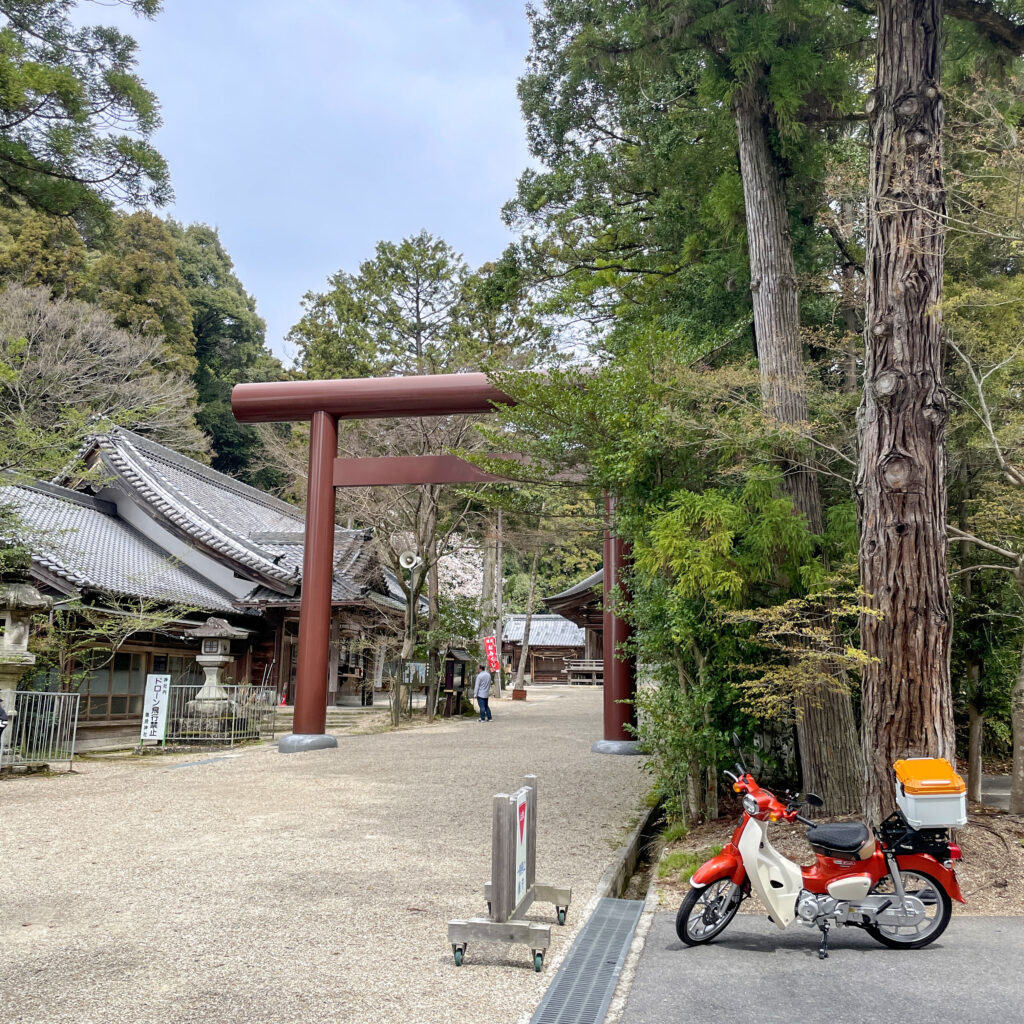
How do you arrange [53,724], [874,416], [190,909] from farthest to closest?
[53,724] < [874,416] < [190,909]

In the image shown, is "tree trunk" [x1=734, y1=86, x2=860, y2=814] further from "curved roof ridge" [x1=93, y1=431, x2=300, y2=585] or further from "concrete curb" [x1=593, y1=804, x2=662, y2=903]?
"curved roof ridge" [x1=93, y1=431, x2=300, y2=585]

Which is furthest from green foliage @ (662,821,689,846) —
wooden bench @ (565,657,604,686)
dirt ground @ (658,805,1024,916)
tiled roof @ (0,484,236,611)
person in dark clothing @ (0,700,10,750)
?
wooden bench @ (565,657,604,686)

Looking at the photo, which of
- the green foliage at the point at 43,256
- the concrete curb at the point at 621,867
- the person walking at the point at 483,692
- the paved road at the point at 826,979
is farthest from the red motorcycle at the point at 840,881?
the green foliage at the point at 43,256

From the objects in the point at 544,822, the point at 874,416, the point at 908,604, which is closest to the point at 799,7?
the point at 874,416

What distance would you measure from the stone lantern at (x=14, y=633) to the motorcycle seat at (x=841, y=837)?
336 inches

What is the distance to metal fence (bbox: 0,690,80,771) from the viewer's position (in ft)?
30.7

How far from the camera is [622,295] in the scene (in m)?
12.4

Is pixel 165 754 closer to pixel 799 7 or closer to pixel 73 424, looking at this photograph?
pixel 73 424

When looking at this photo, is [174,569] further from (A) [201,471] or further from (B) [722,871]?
(B) [722,871]

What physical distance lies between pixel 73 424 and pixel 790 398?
24.6ft

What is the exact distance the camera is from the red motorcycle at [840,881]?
3975mm

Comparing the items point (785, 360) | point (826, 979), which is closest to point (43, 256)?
point (785, 360)

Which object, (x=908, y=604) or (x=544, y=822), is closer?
(x=908, y=604)

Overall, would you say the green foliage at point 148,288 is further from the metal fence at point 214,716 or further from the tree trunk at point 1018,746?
the tree trunk at point 1018,746
